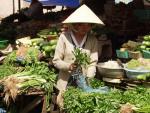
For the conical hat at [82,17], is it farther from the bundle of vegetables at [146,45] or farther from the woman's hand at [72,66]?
the bundle of vegetables at [146,45]

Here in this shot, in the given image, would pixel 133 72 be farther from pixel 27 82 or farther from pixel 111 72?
pixel 27 82

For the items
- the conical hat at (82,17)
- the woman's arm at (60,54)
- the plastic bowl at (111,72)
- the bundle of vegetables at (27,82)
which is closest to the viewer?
the conical hat at (82,17)

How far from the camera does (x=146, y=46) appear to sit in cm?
781

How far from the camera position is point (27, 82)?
7.41 meters

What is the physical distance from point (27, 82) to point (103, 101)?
1918 mm

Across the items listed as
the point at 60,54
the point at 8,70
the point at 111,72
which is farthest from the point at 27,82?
the point at 111,72

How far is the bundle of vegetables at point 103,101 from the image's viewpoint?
5.77 meters

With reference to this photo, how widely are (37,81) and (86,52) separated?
1215 millimetres

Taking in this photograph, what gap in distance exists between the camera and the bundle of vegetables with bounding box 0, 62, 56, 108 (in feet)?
23.9

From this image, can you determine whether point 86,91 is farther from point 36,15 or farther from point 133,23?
point 36,15

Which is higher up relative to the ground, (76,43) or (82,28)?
(82,28)

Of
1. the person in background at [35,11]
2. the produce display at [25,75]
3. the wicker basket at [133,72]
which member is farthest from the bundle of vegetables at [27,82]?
the person in background at [35,11]

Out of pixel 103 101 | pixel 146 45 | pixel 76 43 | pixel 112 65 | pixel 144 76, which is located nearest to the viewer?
pixel 103 101

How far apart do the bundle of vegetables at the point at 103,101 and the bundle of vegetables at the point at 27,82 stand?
1190mm
